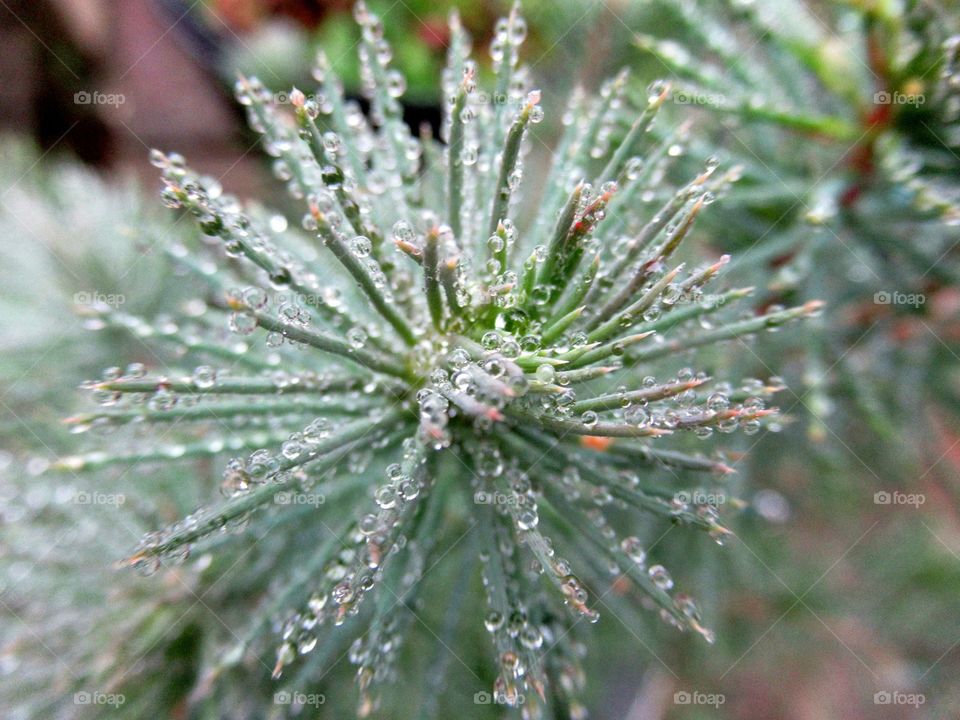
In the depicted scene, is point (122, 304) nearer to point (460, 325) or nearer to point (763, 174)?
point (460, 325)

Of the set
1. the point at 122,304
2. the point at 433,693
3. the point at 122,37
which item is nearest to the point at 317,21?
the point at 122,37

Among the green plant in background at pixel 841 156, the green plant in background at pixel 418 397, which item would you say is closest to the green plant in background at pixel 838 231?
the green plant in background at pixel 841 156

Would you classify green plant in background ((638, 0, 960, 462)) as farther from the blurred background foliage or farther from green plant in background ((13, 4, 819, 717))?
green plant in background ((13, 4, 819, 717))

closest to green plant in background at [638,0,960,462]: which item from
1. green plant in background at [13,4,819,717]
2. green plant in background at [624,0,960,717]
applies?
green plant in background at [624,0,960,717]

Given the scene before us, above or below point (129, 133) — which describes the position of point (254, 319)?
below

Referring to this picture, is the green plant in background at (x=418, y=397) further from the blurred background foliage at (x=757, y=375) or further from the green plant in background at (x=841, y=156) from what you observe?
the green plant in background at (x=841, y=156)

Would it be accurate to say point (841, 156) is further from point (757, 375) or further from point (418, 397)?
point (418, 397)

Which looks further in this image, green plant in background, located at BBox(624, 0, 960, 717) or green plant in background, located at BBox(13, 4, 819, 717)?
green plant in background, located at BBox(624, 0, 960, 717)
